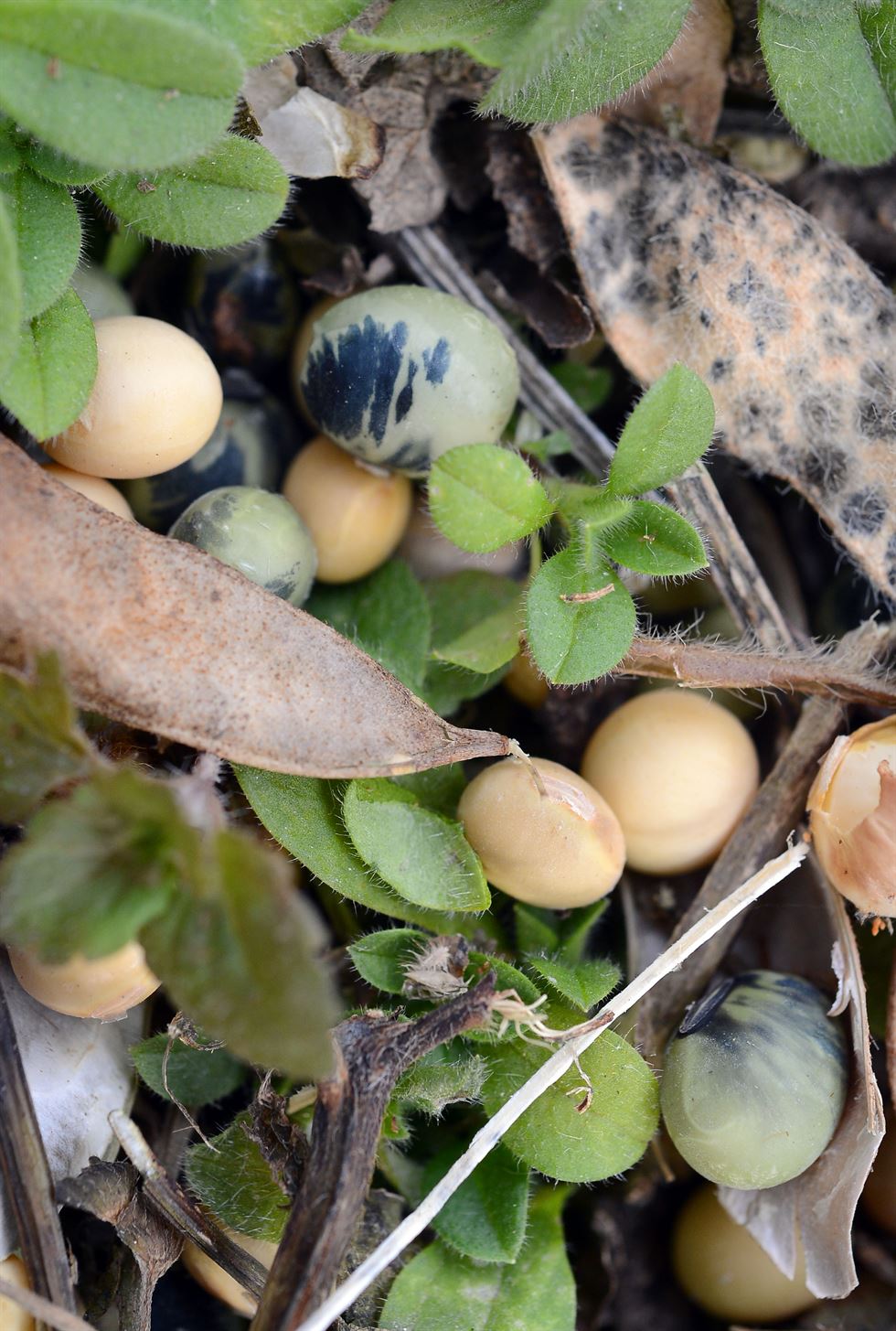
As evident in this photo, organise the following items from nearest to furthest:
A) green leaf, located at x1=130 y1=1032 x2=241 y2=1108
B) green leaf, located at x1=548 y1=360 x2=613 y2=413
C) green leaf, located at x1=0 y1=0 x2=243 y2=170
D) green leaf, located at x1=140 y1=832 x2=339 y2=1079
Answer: green leaf, located at x1=140 y1=832 x2=339 y2=1079 < green leaf, located at x1=0 y1=0 x2=243 y2=170 < green leaf, located at x1=130 y1=1032 x2=241 y2=1108 < green leaf, located at x1=548 y1=360 x2=613 y2=413

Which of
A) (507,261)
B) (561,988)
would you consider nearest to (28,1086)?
(561,988)

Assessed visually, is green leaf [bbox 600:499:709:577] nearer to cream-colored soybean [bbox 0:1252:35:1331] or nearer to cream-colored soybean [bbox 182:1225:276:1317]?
cream-colored soybean [bbox 182:1225:276:1317]

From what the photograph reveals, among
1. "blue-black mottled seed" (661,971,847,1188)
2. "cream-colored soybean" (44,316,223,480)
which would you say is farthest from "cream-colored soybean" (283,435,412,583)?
"blue-black mottled seed" (661,971,847,1188)

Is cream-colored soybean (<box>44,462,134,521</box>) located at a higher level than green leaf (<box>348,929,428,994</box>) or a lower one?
higher

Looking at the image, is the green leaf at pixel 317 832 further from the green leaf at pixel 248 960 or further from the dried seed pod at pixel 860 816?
the dried seed pod at pixel 860 816

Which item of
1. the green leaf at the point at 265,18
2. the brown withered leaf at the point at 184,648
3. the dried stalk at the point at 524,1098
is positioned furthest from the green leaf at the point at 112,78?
the dried stalk at the point at 524,1098

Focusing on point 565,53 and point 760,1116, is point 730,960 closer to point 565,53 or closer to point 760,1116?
point 760,1116
